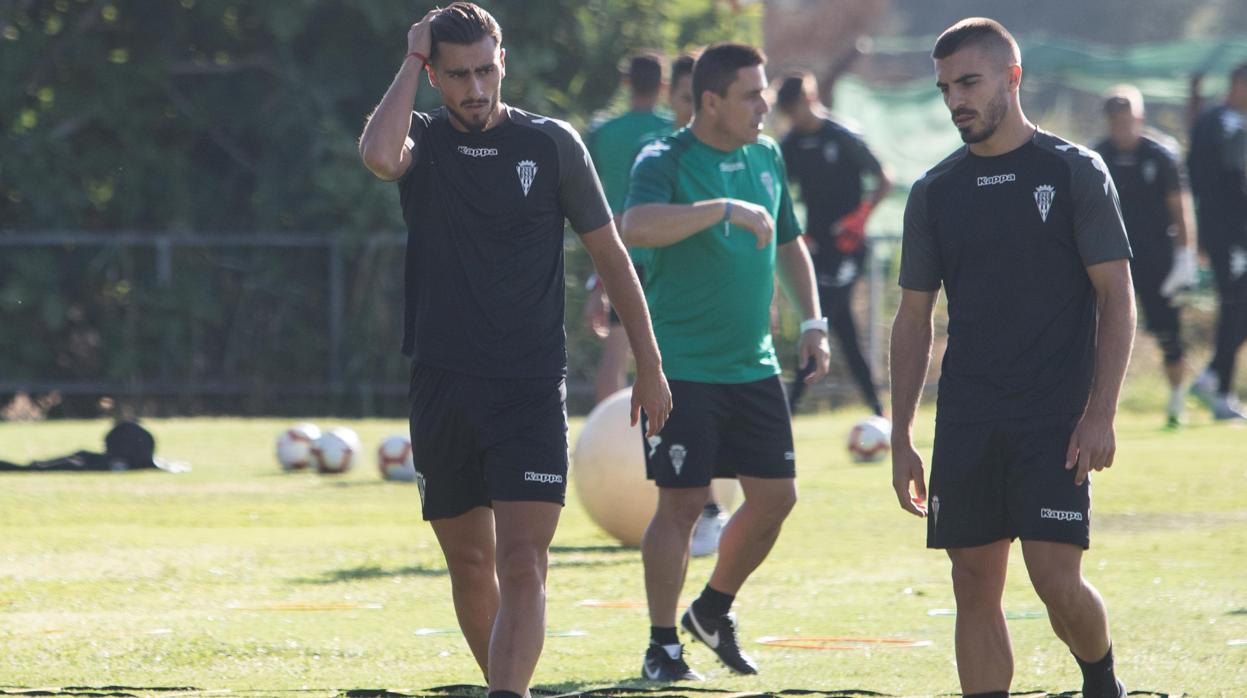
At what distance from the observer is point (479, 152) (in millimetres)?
5555

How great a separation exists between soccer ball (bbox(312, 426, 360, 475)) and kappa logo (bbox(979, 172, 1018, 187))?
924 centimetres

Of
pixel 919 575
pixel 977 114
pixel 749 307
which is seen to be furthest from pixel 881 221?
pixel 977 114

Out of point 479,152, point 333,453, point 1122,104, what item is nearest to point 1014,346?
point 479,152

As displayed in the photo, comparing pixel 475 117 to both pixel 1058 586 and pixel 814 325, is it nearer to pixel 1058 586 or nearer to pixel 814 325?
pixel 1058 586

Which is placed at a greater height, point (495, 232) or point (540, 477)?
point (495, 232)

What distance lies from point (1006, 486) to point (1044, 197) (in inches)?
30.9

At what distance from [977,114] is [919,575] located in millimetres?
4187

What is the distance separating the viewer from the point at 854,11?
49812 millimetres

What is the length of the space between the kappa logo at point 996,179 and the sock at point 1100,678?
134cm

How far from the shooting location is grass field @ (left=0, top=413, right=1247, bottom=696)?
6766 millimetres

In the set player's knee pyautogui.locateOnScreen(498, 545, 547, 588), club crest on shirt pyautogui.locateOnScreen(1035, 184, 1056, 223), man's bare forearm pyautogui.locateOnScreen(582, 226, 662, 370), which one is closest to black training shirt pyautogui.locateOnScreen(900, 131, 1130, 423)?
club crest on shirt pyautogui.locateOnScreen(1035, 184, 1056, 223)

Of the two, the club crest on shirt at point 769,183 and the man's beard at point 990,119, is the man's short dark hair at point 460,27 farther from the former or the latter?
the club crest on shirt at point 769,183

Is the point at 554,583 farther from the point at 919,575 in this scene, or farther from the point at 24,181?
the point at 24,181

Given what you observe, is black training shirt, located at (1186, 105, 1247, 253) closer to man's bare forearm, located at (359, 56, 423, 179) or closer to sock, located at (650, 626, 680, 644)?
sock, located at (650, 626, 680, 644)
